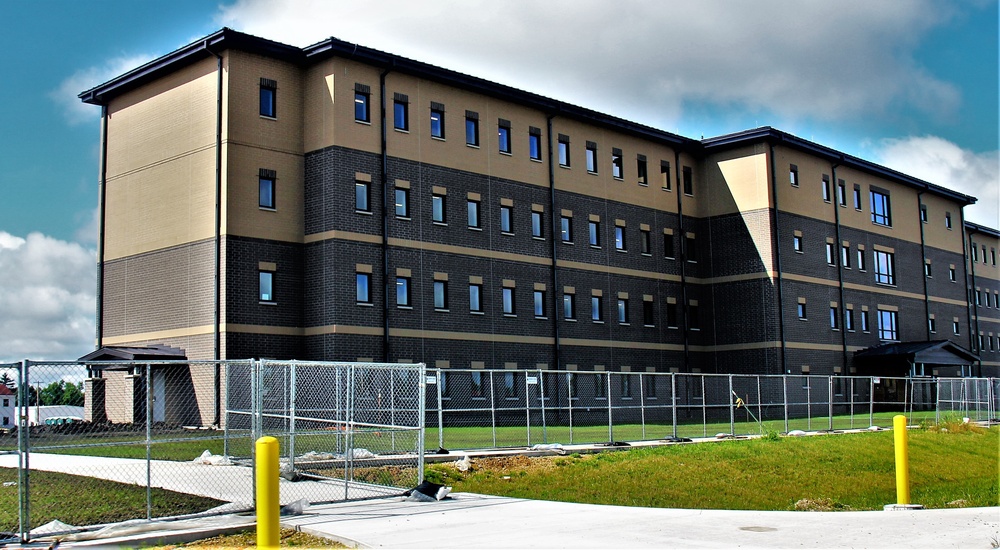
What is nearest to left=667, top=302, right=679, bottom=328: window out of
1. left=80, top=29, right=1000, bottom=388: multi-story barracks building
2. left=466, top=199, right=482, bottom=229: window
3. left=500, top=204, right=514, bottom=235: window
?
left=80, top=29, right=1000, bottom=388: multi-story barracks building

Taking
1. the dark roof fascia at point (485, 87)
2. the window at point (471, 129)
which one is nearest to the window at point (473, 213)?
the window at point (471, 129)

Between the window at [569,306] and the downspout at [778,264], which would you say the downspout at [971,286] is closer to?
the downspout at [778,264]

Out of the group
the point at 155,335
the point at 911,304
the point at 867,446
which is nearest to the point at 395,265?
the point at 155,335

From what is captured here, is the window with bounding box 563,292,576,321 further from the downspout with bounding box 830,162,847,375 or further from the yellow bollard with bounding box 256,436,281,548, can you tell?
the yellow bollard with bounding box 256,436,281,548

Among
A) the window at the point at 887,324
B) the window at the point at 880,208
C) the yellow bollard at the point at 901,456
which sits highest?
the window at the point at 880,208

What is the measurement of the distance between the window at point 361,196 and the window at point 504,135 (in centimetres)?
754

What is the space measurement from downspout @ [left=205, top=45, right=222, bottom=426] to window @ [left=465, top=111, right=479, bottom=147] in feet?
33.8

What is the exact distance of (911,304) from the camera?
60656 mm

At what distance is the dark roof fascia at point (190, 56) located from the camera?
→ 3447 centimetres

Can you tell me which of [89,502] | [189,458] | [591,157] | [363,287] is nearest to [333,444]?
[189,458]

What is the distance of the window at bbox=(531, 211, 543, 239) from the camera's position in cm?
4325

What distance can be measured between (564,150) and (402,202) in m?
10.0

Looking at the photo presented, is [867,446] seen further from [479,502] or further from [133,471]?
[133,471]

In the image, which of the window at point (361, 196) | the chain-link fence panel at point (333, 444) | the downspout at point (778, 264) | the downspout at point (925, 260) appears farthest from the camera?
the downspout at point (925, 260)
